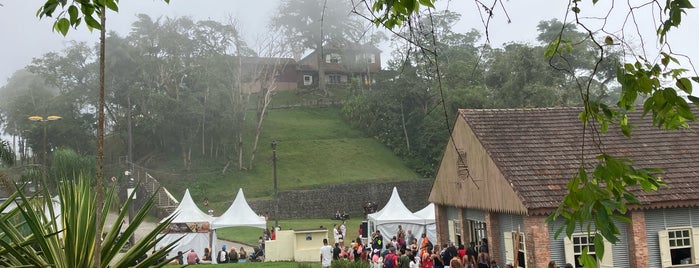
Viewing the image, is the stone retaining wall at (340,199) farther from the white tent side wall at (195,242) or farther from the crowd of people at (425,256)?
the crowd of people at (425,256)

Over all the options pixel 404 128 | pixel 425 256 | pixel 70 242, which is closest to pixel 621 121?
pixel 70 242

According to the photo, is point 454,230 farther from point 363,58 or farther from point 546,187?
point 363,58

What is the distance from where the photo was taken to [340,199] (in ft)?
157

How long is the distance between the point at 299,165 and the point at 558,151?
37716mm

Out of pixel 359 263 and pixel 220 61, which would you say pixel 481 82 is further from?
pixel 359 263

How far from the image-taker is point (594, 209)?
3000 millimetres

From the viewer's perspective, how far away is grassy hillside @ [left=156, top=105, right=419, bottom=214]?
1962 inches

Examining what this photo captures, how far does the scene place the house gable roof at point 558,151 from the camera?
1702cm

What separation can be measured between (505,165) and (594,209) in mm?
15427

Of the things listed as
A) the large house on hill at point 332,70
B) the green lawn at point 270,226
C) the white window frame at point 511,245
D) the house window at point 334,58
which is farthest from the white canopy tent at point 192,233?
the house window at point 334,58

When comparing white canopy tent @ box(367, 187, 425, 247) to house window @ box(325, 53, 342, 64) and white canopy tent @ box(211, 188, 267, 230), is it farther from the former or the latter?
house window @ box(325, 53, 342, 64)

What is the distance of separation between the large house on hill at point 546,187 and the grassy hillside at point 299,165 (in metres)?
27.5

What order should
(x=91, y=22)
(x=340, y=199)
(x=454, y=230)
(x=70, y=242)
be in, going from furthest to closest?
(x=340, y=199) < (x=454, y=230) < (x=70, y=242) < (x=91, y=22)

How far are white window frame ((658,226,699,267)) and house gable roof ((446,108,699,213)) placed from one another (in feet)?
2.41
